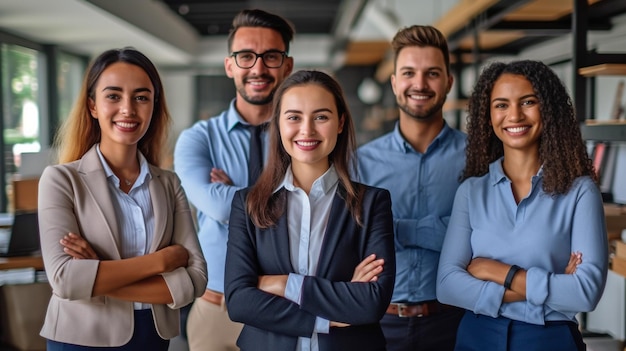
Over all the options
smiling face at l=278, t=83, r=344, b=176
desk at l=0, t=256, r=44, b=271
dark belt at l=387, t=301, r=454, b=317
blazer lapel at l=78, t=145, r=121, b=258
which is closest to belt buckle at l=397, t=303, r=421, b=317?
dark belt at l=387, t=301, r=454, b=317

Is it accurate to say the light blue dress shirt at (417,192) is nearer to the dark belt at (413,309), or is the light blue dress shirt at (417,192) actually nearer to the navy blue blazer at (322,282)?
the dark belt at (413,309)

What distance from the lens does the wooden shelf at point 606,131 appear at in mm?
2771

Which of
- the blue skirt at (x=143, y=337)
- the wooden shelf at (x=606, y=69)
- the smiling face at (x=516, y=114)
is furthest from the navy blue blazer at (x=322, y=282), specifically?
the wooden shelf at (x=606, y=69)

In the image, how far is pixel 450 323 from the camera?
2420mm

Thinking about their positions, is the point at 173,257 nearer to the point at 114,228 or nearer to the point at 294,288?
the point at 114,228

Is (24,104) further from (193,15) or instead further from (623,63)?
(623,63)

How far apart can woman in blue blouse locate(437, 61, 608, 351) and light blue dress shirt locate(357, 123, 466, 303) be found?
0.86ft

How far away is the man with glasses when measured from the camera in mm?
2447

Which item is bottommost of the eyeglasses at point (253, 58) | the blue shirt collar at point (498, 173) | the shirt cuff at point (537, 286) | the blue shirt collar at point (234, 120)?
the shirt cuff at point (537, 286)

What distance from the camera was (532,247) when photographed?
194 cm

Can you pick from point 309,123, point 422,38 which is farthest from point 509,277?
point 422,38

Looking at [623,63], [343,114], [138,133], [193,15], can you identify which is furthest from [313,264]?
[193,15]

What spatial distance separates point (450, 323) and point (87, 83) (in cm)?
157

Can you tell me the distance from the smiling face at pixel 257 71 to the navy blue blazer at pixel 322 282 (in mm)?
697
